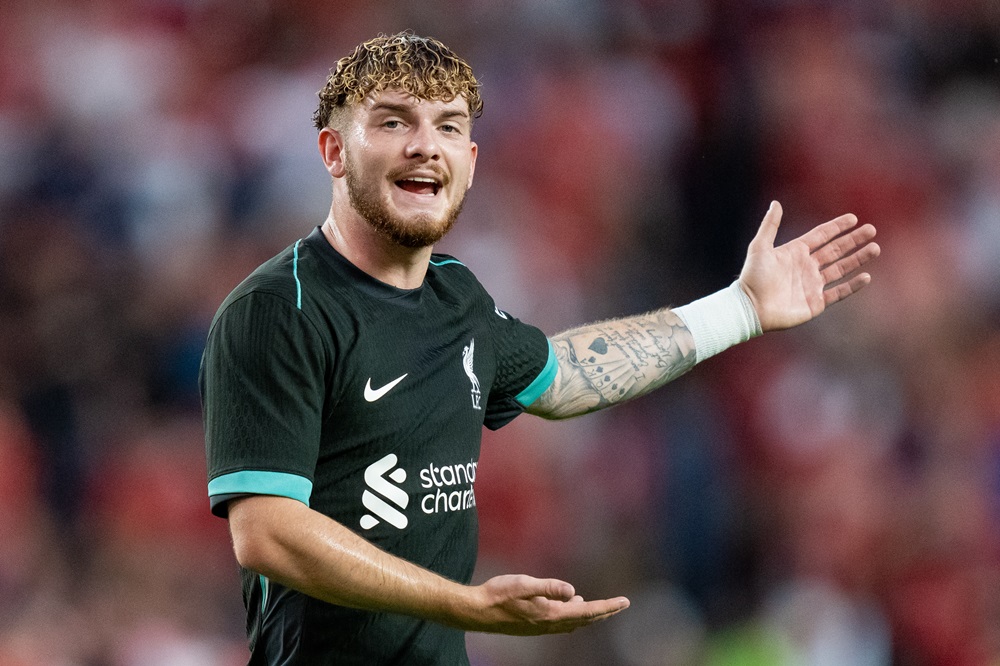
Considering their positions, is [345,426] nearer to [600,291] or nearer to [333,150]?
[333,150]

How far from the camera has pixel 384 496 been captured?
7.51 feet

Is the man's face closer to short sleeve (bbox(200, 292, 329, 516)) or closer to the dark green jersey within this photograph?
the dark green jersey

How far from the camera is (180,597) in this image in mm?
4250

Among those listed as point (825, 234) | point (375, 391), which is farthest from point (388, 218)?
point (825, 234)

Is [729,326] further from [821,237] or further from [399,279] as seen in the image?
[399,279]

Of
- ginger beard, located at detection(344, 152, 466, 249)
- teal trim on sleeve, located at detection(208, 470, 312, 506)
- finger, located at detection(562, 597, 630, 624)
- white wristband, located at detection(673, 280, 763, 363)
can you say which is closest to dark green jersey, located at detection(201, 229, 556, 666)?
teal trim on sleeve, located at detection(208, 470, 312, 506)

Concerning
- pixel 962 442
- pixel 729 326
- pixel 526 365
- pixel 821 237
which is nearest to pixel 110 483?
pixel 526 365

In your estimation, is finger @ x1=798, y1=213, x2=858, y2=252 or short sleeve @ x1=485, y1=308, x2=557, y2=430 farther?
finger @ x1=798, y1=213, x2=858, y2=252

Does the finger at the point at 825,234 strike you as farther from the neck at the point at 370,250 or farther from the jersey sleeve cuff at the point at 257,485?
the jersey sleeve cuff at the point at 257,485

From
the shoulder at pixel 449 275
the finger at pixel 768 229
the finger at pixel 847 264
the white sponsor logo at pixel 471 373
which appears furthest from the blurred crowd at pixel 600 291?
the white sponsor logo at pixel 471 373

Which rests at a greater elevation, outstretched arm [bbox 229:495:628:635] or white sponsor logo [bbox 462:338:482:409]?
white sponsor logo [bbox 462:338:482:409]

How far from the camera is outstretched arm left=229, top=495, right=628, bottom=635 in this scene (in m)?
2.01

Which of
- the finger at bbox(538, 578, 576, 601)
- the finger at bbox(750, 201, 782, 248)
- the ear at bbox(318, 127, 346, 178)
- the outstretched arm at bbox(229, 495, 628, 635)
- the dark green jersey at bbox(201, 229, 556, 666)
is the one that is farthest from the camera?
the finger at bbox(750, 201, 782, 248)

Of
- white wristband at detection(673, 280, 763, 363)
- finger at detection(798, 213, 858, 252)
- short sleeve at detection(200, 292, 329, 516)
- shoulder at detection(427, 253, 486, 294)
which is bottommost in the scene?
short sleeve at detection(200, 292, 329, 516)
